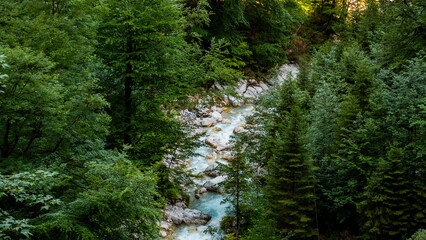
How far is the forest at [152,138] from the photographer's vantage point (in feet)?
19.8

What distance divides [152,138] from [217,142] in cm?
595

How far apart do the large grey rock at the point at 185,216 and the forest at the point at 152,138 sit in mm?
239

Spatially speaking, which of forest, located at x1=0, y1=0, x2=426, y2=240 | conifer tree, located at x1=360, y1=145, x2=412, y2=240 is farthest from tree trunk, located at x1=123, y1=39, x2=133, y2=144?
conifer tree, located at x1=360, y1=145, x2=412, y2=240

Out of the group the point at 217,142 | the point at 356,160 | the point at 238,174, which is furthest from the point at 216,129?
the point at 356,160

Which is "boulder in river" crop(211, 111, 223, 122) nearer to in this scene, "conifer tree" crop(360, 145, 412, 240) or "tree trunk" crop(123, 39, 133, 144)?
"tree trunk" crop(123, 39, 133, 144)

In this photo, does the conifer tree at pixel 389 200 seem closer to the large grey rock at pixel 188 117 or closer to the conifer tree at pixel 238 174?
the conifer tree at pixel 238 174

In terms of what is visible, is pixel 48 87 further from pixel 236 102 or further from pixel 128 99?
pixel 236 102

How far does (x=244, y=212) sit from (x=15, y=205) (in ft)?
22.5

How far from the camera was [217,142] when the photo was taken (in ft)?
55.2

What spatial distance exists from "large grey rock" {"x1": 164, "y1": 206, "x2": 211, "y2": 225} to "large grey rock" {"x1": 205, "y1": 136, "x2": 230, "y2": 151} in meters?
4.74

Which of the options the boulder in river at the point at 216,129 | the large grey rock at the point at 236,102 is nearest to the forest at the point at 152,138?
the boulder in river at the point at 216,129

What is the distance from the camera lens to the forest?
19.8 feet

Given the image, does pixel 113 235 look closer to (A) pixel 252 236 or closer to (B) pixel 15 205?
(B) pixel 15 205

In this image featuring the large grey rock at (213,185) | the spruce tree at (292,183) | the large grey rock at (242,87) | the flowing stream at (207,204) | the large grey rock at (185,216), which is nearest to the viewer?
the spruce tree at (292,183)
